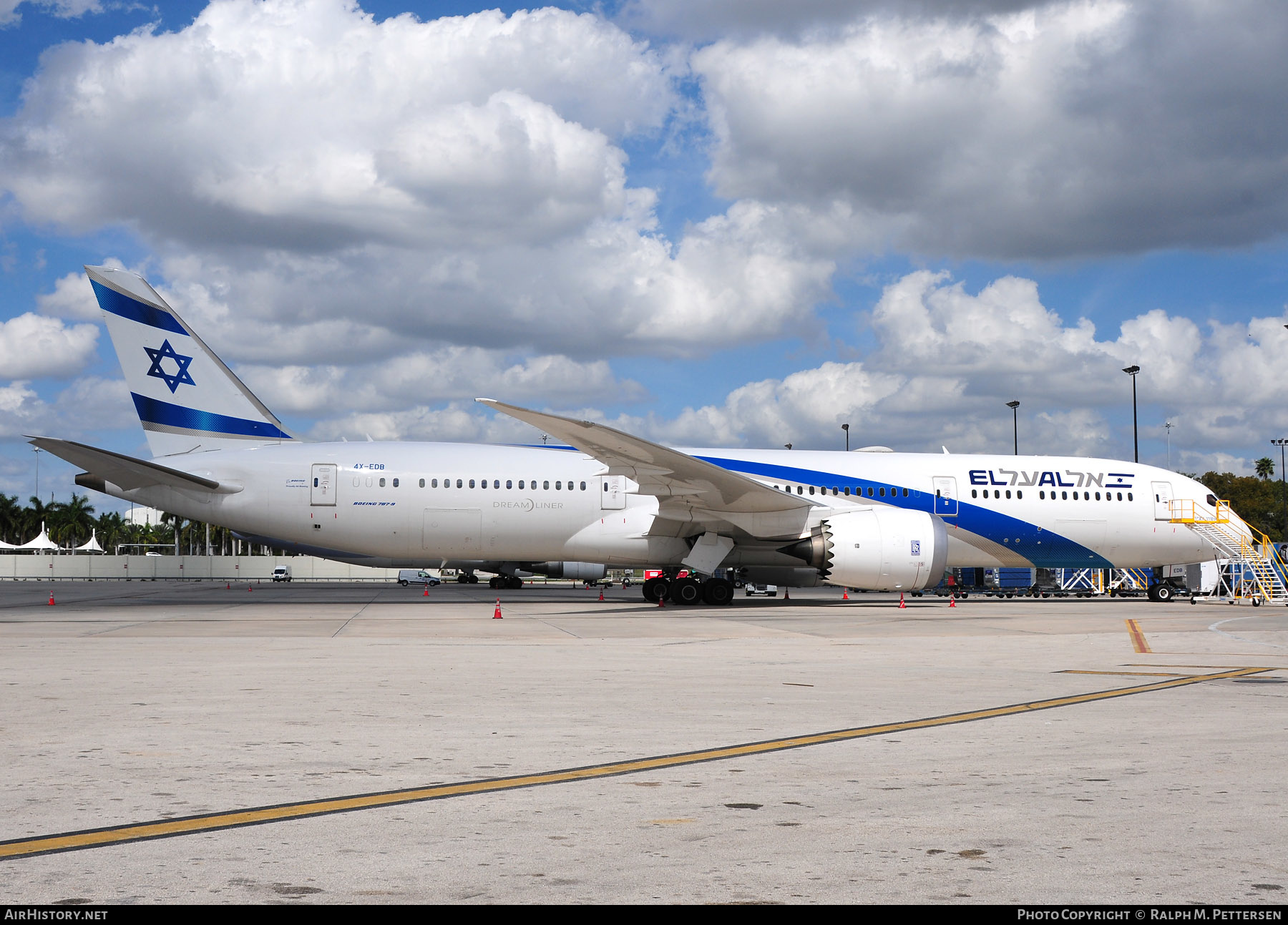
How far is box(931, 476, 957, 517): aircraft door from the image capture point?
23.7 m

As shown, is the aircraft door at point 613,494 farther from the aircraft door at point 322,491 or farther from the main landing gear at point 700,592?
the aircraft door at point 322,491

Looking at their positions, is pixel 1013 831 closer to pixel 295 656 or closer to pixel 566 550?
pixel 295 656

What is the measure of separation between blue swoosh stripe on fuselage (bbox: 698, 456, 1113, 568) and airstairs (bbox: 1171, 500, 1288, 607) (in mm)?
2644

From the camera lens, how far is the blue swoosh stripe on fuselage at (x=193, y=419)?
23266 millimetres

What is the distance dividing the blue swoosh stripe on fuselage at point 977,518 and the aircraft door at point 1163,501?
72.4 inches

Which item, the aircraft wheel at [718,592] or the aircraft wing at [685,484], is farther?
the aircraft wheel at [718,592]

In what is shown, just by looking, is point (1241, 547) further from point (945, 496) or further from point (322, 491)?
point (322, 491)

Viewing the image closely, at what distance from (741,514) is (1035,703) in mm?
14230

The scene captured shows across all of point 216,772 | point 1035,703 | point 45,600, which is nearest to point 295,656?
point 216,772

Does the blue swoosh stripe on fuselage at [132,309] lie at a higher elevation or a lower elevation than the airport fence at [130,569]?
higher

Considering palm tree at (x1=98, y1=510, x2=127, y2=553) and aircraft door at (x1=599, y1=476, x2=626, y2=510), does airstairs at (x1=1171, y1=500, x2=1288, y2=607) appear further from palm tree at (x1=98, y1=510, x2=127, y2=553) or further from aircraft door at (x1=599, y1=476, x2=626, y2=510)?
palm tree at (x1=98, y1=510, x2=127, y2=553)

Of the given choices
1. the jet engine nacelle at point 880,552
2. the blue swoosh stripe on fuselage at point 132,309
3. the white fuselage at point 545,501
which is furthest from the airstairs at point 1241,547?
the blue swoosh stripe on fuselage at point 132,309

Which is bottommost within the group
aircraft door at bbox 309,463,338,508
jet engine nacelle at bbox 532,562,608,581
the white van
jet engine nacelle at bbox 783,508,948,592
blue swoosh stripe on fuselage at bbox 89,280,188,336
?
the white van

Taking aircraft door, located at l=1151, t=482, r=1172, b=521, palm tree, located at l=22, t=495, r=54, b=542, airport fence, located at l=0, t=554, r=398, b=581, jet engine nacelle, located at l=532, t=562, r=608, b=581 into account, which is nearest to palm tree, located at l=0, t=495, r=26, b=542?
palm tree, located at l=22, t=495, r=54, b=542
